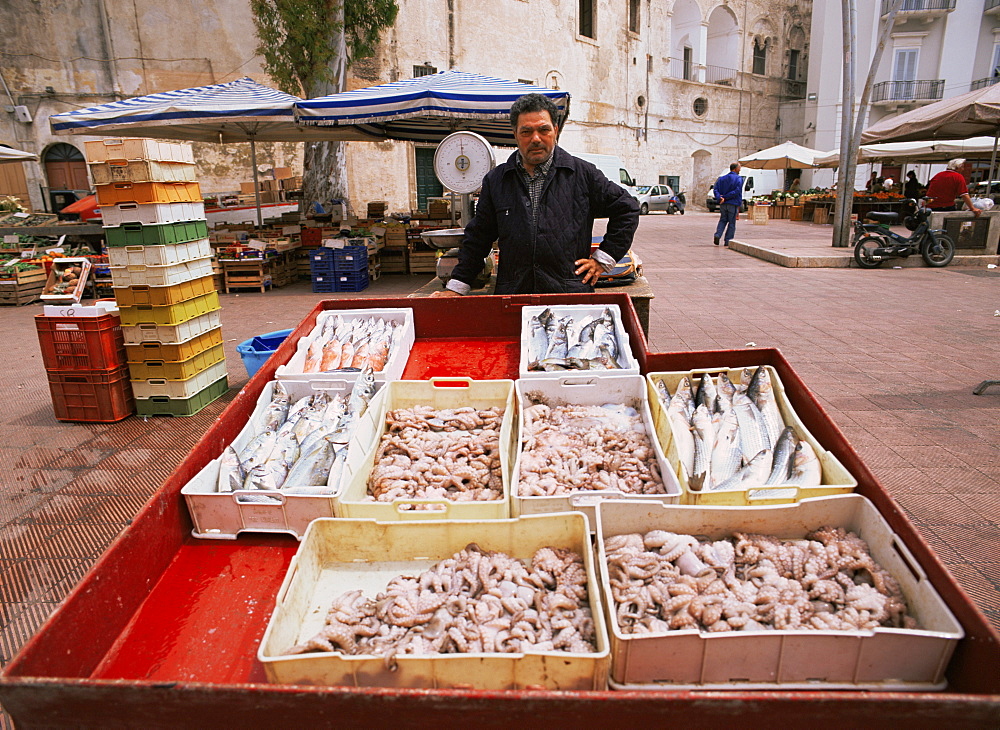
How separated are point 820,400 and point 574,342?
316 cm

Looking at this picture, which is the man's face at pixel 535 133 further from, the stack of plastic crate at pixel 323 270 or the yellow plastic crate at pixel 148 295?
the stack of plastic crate at pixel 323 270

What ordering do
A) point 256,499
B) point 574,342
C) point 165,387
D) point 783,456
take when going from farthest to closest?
point 165,387 → point 574,342 → point 783,456 → point 256,499

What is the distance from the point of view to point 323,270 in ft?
36.0

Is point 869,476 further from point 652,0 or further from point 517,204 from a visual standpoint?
point 652,0

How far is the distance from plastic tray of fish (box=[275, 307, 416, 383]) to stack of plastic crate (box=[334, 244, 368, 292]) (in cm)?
746

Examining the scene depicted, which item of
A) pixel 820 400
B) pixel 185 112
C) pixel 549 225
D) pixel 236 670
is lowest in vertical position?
pixel 820 400

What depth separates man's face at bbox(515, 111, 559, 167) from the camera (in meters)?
3.39

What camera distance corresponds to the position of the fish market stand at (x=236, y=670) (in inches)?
47.6

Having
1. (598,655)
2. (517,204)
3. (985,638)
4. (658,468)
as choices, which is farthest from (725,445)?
(517,204)

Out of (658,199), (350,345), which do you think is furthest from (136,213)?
(658,199)

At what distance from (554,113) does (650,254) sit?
41.4 ft

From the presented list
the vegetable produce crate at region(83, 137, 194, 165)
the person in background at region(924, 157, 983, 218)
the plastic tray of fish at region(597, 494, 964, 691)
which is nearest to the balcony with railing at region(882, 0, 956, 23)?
the person in background at region(924, 157, 983, 218)

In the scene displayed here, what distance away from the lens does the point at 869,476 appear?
1.98m

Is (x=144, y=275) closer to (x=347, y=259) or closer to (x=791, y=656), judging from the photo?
(x=791, y=656)
